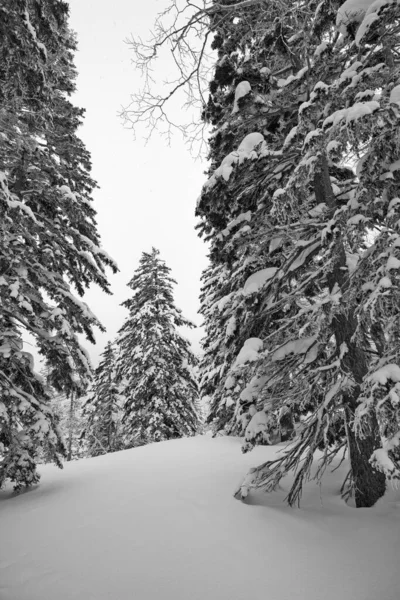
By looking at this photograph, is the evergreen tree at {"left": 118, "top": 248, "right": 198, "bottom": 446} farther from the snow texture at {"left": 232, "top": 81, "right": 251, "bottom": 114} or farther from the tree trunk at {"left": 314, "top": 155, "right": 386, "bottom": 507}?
the snow texture at {"left": 232, "top": 81, "right": 251, "bottom": 114}

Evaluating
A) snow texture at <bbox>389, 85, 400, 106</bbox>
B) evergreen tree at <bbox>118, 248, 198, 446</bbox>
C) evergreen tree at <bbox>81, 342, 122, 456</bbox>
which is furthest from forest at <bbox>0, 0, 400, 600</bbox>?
evergreen tree at <bbox>81, 342, 122, 456</bbox>

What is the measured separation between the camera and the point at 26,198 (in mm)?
8203

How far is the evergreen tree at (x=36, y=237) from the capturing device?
500 cm

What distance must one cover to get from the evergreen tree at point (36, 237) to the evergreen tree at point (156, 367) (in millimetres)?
8400

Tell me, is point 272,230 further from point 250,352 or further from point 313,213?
point 250,352

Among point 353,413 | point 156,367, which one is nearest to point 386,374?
point 353,413

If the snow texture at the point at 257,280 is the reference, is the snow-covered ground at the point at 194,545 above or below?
below

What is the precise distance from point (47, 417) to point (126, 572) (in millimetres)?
4055

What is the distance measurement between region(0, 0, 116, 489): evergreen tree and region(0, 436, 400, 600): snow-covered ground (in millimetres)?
1378

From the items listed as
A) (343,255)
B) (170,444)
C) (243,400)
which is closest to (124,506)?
(243,400)

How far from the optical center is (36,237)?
8.30 m

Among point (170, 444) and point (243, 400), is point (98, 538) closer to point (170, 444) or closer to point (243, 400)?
point (243, 400)

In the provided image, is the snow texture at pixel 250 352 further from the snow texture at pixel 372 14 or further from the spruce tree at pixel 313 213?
the snow texture at pixel 372 14

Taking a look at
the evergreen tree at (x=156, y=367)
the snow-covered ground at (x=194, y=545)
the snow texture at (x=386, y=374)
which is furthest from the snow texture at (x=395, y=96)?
the evergreen tree at (x=156, y=367)
